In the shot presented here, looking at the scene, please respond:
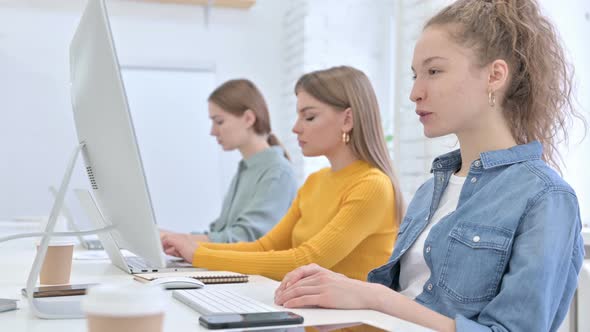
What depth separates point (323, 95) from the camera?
212 cm

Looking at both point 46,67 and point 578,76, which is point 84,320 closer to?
point 578,76

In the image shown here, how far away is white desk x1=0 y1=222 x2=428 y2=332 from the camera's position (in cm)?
96

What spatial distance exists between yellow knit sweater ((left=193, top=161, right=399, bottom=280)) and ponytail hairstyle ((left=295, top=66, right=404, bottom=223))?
0.05 meters

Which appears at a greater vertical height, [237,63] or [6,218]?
[237,63]

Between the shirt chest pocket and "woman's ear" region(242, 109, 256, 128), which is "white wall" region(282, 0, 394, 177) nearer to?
"woman's ear" region(242, 109, 256, 128)

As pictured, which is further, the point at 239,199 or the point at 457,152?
the point at 239,199

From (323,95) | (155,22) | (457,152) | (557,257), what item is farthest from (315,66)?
(557,257)

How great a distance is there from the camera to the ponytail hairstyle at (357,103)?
81.8 inches

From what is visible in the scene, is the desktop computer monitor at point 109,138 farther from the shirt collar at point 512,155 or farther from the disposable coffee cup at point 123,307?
the shirt collar at point 512,155

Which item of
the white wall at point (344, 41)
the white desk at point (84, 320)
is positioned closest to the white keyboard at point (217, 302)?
Answer: the white desk at point (84, 320)

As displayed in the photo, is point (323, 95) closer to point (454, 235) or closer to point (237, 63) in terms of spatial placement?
point (454, 235)

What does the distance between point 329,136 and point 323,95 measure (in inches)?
4.9

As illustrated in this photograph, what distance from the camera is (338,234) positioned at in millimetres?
1800

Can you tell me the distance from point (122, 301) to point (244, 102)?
236 cm
